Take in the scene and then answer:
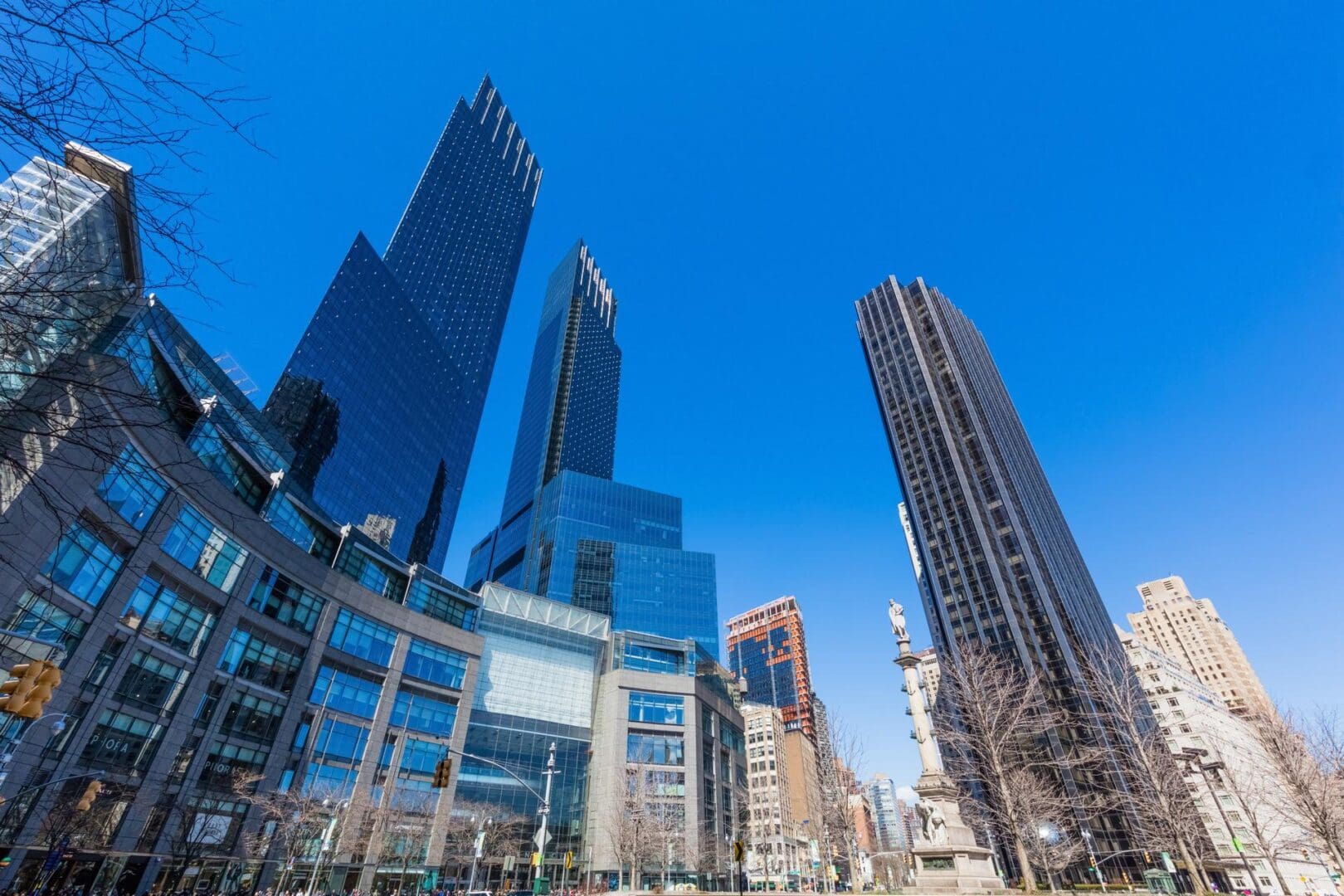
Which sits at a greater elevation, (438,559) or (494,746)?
(438,559)

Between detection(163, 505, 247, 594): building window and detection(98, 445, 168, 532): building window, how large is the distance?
2.17 m

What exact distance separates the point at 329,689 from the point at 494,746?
753 inches

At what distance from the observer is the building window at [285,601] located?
45.4m

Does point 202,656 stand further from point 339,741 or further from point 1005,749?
point 1005,749

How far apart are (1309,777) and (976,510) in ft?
224

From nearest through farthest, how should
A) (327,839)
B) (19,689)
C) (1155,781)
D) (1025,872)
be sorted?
(19,689) < (1025,872) < (1155,781) < (327,839)

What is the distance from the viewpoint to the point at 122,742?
35.7 m

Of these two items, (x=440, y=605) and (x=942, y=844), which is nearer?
(x=942, y=844)

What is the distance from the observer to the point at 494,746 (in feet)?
206

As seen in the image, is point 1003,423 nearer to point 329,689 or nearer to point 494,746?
point 494,746

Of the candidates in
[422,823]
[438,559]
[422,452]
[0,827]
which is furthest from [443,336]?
[0,827]

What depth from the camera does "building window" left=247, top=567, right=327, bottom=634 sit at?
4541 centimetres

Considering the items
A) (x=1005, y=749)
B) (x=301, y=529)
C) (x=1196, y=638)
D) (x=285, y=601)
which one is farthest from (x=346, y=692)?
(x=1196, y=638)

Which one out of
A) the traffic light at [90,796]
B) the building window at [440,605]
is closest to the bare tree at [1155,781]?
the building window at [440,605]
